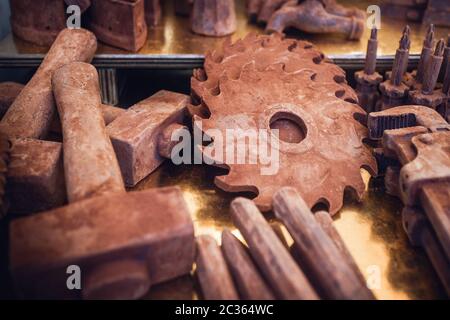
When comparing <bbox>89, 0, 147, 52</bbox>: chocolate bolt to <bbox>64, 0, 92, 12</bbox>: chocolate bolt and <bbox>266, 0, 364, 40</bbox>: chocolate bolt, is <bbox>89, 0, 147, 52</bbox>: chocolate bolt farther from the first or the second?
<bbox>266, 0, 364, 40</bbox>: chocolate bolt

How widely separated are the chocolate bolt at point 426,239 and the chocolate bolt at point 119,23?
185cm

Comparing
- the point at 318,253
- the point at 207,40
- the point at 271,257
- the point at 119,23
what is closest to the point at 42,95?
the point at 119,23

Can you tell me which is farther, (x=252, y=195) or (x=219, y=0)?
(x=219, y=0)

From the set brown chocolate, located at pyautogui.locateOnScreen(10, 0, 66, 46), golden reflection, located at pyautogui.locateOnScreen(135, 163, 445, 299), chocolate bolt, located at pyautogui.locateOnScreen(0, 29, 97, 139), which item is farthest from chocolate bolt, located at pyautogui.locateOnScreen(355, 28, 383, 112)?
brown chocolate, located at pyautogui.locateOnScreen(10, 0, 66, 46)

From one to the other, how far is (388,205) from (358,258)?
40 cm

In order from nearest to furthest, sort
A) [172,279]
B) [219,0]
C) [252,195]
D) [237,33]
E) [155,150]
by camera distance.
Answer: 1. [172,279]
2. [252,195]
3. [155,150]
4. [219,0]
5. [237,33]

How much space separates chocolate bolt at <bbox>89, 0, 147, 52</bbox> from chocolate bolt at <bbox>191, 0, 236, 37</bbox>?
1.35 ft

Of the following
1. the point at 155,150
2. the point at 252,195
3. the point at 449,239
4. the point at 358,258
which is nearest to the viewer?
the point at 449,239

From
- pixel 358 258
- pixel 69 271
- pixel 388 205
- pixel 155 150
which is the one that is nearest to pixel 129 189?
pixel 155 150

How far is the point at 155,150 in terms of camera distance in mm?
2258

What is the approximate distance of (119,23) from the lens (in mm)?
2826

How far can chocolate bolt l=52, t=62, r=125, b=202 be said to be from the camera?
168 cm

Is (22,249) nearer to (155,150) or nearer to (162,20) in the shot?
(155,150)

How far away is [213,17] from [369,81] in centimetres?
116
